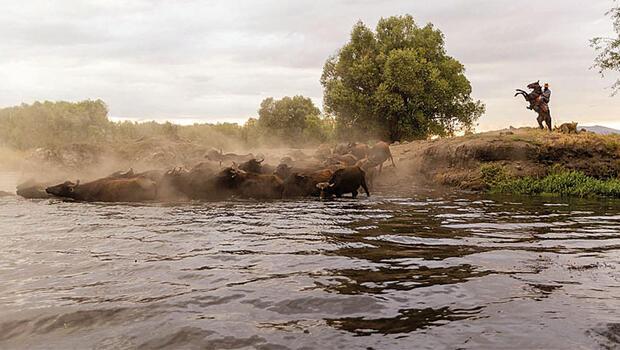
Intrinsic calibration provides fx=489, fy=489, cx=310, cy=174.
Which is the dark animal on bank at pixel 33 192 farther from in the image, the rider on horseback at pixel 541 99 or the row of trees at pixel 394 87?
the rider on horseback at pixel 541 99

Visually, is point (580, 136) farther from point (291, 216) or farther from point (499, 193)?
point (291, 216)

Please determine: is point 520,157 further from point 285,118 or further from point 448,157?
point 285,118

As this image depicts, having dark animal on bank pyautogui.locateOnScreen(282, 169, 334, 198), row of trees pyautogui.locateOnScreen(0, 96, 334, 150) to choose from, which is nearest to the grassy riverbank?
dark animal on bank pyautogui.locateOnScreen(282, 169, 334, 198)

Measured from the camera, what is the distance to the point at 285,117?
8606cm

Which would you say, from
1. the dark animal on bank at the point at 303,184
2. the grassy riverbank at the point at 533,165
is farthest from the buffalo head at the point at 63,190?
the grassy riverbank at the point at 533,165

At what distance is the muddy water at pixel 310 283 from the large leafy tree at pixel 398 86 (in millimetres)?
32383

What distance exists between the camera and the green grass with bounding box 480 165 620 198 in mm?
20125

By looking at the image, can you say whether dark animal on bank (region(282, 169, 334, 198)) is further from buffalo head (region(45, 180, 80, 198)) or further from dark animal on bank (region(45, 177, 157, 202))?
buffalo head (region(45, 180, 80, 198))

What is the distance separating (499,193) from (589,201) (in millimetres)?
3940

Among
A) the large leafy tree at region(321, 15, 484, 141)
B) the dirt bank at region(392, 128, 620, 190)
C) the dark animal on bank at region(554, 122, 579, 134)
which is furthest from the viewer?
the large leafy tree at region(321, 15, 484, 141)

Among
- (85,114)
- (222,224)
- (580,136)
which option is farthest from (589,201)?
(85,114)

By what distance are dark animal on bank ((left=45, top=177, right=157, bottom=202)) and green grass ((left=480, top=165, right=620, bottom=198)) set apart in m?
15.2

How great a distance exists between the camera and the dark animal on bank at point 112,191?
19031 millimetres

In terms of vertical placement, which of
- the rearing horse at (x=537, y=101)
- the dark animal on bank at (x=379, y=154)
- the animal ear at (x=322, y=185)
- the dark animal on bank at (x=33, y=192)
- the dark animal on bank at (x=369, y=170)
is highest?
the rearing horse at (x=537, y=101)
